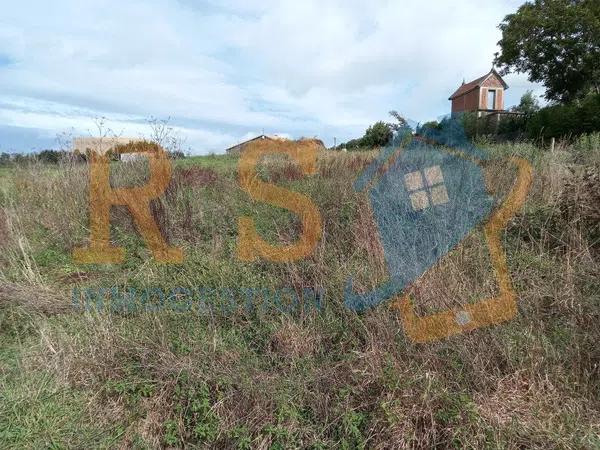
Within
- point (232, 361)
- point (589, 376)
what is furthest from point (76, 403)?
point (589, 376)

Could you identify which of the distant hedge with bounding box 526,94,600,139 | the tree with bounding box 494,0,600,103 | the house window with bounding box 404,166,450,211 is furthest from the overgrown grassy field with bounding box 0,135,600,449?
the tree with bounding box 494,0,600,103

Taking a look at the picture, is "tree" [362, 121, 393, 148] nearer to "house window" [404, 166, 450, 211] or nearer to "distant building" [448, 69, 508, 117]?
"house window" [404, 166, 450, 211]

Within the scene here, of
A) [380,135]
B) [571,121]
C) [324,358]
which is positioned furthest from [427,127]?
[571,121]

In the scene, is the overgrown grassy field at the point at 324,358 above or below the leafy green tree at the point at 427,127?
below

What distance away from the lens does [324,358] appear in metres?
2.51

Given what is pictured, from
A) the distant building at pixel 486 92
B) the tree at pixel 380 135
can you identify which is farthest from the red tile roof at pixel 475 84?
the tree at pixel 380 135

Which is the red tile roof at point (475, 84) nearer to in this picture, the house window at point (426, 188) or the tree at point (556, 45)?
the tree at point (556, 45)

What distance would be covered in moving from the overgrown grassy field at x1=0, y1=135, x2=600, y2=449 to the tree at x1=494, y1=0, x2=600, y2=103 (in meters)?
21.6

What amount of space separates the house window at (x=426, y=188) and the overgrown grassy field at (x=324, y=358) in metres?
0.59

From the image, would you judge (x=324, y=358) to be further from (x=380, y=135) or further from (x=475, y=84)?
(x=475, y=84)

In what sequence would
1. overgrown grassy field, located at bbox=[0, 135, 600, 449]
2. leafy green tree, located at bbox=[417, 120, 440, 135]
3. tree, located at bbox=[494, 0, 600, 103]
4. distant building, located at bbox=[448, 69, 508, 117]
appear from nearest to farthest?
1. overgrown grassy field, located at bbox=[0, 135, 600, 449]
2. leafy green tree, located at bbox=[417, 120, 440, 135]
3. tree, located at bbox=[494, 0, 600, 103]
4. distant building, located at bbox=[448, 69, 508, 117]

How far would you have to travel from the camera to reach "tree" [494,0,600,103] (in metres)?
19.8

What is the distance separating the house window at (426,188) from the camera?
392cm

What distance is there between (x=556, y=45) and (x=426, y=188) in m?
22.2
